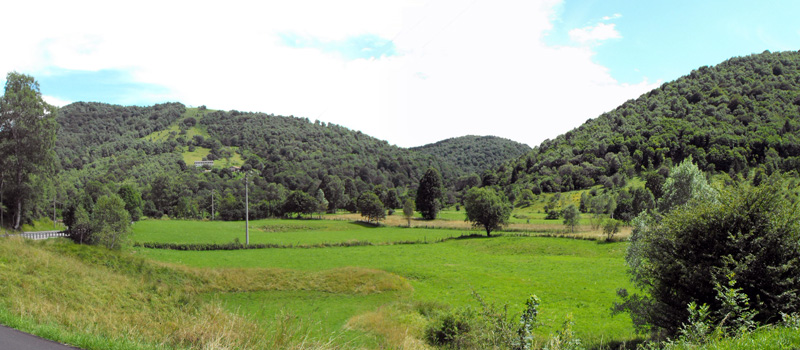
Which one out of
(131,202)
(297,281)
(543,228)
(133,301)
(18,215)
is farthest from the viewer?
(131,202)

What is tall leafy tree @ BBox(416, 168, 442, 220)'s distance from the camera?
3583 inches

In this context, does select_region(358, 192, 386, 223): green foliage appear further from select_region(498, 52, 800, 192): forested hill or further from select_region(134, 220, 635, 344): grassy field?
select_region(498, 52, 800, 192): forested hill

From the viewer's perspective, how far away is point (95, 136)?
173m

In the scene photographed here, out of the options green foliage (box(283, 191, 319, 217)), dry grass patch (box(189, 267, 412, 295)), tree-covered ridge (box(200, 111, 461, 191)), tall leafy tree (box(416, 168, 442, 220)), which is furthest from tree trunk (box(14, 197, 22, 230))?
tree-covered ridge (box(200, 111, 461, 191))

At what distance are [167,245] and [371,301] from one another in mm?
35668

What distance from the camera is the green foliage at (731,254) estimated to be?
32.7 feet

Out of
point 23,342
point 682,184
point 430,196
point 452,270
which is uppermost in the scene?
point 682,184

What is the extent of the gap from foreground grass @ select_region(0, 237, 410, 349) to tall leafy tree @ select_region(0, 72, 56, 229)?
1892cm

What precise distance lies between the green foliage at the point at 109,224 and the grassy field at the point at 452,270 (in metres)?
4.36

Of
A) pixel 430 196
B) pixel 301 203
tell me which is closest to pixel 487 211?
pixel 430 196

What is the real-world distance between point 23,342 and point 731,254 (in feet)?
53.0

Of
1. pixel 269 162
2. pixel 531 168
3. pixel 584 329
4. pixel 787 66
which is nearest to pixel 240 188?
pixel 269 162

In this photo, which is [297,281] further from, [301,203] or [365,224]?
[301,203]

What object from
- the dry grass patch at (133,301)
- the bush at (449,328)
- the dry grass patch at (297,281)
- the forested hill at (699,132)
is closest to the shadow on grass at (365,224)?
the dry grass patch at (133,301)
